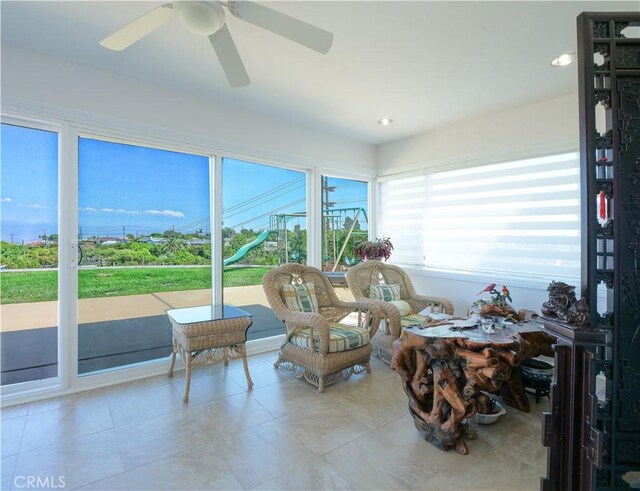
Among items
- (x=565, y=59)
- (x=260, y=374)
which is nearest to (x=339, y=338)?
(x=260, y=374)

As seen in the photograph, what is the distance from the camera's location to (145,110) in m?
2.98

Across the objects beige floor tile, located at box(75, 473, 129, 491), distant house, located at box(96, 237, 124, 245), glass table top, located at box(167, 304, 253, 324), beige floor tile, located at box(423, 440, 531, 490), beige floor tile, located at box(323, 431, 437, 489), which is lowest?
beige floor tile, located at box(423, 440, 531, 490)

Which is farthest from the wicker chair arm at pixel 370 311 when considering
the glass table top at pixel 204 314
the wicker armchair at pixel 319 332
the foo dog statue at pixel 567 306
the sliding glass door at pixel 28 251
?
the sliding glass door at pixel 28 251

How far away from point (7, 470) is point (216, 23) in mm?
2638

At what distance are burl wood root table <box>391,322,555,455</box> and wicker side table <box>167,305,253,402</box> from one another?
135cm

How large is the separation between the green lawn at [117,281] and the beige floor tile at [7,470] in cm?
125

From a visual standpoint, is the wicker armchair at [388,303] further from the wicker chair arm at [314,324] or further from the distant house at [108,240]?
the distant house at [108,240]

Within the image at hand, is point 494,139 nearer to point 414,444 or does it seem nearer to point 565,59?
point 565,59

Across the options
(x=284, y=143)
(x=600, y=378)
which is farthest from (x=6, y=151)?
(x=600, y=378)

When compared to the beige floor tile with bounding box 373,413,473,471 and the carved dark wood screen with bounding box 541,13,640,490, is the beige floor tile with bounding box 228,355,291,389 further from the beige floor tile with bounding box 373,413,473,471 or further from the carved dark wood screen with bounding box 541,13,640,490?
the carved dark wood screen with bounding box 541,13,640,490

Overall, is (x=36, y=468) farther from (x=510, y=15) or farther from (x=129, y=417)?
(x=510, y=15)

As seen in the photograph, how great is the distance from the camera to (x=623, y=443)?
4.06 ft

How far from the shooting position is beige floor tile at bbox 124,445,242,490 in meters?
1.65

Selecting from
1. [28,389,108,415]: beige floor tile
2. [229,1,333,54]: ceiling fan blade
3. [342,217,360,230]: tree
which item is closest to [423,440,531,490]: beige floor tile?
[229,1,333,54]: ceiling fan blade
